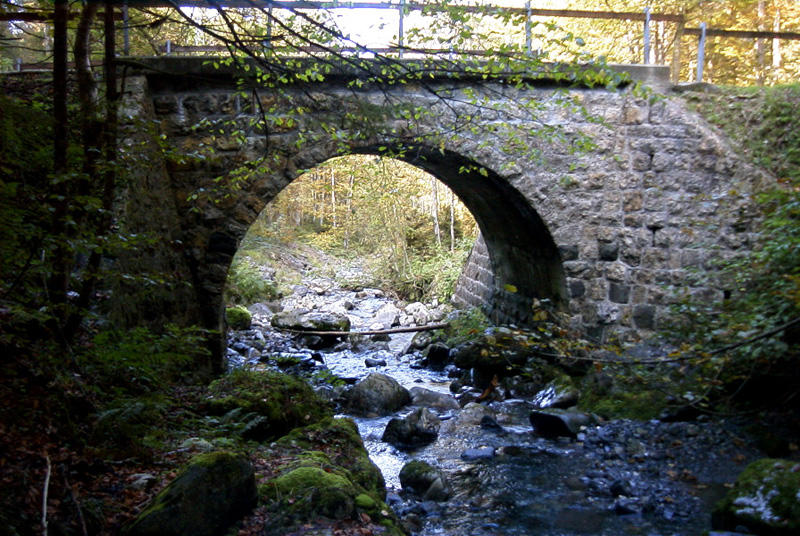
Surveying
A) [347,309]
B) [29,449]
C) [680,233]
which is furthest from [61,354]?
[347,309]

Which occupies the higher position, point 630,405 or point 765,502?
point 765,502

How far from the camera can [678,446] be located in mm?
4598

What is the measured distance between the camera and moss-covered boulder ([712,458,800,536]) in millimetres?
2916

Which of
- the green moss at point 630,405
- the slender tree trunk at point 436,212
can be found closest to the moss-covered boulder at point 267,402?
the green moss at point 630,405

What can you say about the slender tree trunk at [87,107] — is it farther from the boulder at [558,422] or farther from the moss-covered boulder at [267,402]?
the boulder at [558,422]

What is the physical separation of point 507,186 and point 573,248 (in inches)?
38.8

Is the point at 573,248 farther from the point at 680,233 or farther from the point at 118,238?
the point at 118,238

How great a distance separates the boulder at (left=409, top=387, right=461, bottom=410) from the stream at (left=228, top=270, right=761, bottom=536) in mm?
113

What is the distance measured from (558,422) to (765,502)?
85.3 inches

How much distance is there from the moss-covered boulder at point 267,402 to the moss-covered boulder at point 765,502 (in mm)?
2618

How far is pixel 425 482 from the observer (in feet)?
12.9

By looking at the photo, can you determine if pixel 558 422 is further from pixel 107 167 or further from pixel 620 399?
pixel 107 167

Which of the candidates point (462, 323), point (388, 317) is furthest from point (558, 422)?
point (388, 317)

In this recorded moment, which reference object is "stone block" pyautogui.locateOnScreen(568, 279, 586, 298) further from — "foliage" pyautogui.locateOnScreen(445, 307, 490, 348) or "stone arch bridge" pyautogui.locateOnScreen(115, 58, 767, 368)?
"foliage" pyautogui.locateOnScreen(445, 307, 490, 348)
